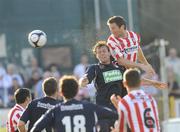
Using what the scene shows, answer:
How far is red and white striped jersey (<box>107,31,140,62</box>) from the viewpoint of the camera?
13.4 m

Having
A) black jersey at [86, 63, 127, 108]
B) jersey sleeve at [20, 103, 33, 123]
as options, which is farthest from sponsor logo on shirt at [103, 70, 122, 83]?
jersey sleeve at [20, 103, 33, 123]

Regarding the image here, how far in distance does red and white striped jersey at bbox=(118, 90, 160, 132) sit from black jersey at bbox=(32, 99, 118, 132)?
0.30 meters

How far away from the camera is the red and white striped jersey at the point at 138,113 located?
1062 centimetres

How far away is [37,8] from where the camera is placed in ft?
78.6

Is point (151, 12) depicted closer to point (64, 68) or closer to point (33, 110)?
point (64, 68)

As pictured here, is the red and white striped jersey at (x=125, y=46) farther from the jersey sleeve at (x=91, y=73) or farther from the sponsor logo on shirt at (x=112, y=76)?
the jersey sleeve at (x=91, y=73)

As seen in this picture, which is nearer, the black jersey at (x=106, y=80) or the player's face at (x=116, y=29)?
the black jersey at (x=106, y=80)

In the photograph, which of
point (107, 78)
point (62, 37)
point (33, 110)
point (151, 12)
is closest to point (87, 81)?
point (107, 78)

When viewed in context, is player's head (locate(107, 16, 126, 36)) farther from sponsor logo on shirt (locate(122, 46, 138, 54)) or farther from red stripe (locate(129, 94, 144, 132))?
red stripe (locate(129, 94, 144, 132))

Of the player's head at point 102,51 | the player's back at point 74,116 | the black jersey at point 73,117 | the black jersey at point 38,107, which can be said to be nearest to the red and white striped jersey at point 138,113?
the black jersey at point 73,117

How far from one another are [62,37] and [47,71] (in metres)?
1.48

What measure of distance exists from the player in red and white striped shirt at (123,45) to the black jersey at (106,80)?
0.19 meters

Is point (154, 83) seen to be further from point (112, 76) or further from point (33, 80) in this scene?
point (33, 80)

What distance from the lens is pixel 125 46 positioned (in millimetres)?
13414
